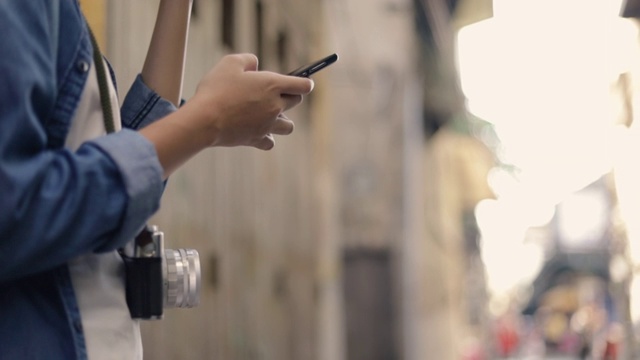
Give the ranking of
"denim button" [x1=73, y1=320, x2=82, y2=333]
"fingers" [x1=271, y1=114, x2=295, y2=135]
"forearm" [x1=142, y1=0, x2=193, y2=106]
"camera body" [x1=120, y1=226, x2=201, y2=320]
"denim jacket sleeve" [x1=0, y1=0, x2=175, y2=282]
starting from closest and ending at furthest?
"denim jacket sleeve" [x1=0, y1=0, x2=175, y2=282] → "denim button" [x1=73, y1=320, x2=82, y2=333] → "camera body" [x1=120, y1=226, x2=201, y2=320] → "fingers" [x1=271, y1=114, x2=295, y2=135] → "forearm" [x1=142, y1=0, x2=193, y2=106]

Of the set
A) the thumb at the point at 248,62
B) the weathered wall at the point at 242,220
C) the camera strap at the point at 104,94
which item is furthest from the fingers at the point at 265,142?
the weathered wall at the point at 242,220

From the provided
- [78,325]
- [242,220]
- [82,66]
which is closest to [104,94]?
[82,66]

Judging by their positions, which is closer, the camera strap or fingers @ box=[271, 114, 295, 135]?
the camera strap

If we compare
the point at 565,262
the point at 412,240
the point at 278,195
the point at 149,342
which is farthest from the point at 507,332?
the point at 149,342

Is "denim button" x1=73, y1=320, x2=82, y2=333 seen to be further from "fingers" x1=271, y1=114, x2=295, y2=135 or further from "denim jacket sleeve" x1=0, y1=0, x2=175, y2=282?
"fingers" x1=271, y1=114, x2=295, y2=135

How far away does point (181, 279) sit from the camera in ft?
4.80

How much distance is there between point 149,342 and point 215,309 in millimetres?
1056

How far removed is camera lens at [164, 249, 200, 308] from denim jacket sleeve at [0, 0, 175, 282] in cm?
24

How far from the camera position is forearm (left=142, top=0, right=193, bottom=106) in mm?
1688

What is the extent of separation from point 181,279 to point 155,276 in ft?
0.26

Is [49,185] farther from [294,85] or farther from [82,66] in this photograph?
[294,85]

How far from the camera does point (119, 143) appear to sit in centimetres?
121

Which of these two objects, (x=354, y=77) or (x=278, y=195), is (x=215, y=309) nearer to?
(x=278, y=195)

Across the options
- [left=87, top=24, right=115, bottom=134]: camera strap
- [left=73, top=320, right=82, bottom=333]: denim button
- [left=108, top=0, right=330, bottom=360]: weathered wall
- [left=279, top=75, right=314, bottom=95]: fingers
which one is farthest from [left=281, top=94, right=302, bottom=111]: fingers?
[left=108, top=0, right=330, bottom=360]: weathered wall
